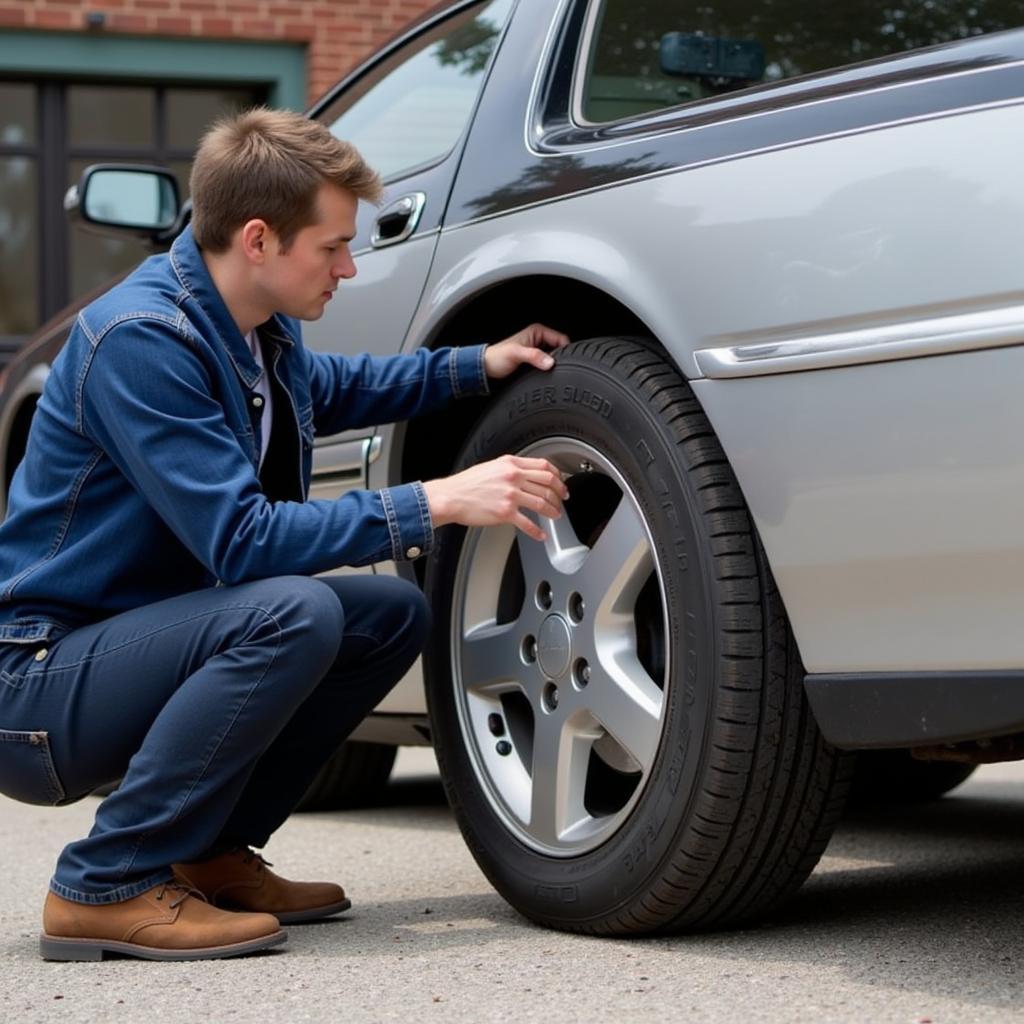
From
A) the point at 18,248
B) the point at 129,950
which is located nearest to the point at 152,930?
the point at 129,950

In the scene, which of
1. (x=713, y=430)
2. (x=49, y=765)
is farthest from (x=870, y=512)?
(x=49, y=765)

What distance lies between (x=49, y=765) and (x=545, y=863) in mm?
759

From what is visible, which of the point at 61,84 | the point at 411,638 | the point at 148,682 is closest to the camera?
the point at 148,682

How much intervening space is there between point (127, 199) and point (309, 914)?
6.55 feet

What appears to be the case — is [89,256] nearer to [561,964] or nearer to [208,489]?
[208,489]

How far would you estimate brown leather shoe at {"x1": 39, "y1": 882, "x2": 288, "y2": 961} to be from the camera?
2.79m

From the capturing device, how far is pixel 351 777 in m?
4.51

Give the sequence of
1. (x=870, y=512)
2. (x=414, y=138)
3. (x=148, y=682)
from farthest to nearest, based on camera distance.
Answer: (x=414, y=138), (x=148, y=682), (x=870, y=512)

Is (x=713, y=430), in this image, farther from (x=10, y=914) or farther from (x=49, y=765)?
(x=10, y=914)

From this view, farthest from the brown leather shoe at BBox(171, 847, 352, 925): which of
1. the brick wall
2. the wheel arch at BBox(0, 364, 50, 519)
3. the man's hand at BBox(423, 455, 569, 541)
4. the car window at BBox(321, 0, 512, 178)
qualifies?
the brick wall

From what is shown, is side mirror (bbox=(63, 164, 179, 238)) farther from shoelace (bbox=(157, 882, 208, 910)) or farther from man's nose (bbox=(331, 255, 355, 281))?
shoelace (bbox=(157, 882, 208, 910))

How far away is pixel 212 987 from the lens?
8.51 feet

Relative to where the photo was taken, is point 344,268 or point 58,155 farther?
point 58,155

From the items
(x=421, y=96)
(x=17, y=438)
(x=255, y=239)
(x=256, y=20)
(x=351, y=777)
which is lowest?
(x=351, y=777)
